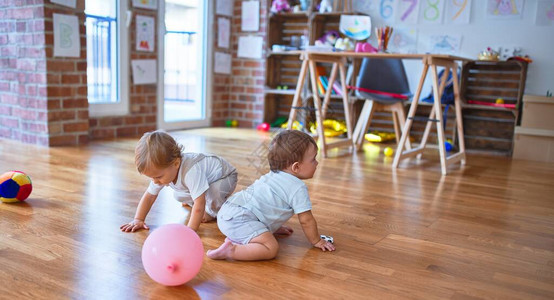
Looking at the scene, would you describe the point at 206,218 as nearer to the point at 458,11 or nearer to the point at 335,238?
the point at 335,238

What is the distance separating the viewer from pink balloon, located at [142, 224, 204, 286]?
1177mm

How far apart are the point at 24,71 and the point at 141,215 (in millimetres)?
2137

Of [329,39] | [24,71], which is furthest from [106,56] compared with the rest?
[329,39]

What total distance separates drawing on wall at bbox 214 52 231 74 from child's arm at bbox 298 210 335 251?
3.53 metres

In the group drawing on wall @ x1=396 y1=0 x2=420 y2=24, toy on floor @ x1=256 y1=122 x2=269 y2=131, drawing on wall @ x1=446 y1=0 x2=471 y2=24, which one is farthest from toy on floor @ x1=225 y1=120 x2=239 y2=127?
drawing on wall @ x1=446 y1=0 x2=471 y2=24

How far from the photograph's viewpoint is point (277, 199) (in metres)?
1.49

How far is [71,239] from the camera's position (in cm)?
153

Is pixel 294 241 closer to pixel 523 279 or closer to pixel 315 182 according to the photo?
pixel 523 279

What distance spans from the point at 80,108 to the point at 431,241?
8.67 feet

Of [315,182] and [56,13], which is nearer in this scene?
[315,182]

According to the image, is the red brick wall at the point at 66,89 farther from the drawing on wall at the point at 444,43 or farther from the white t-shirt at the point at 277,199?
the drawing on wall at the point at 444,43

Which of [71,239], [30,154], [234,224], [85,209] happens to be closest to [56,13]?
[30,154]

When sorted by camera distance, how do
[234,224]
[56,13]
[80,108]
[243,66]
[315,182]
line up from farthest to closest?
1. [243,66]
2. [80,108]
3. [56,13]
4. [315,182]
5. [234,224]

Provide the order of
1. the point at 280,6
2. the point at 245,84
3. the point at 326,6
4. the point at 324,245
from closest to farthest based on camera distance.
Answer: the point at 324,245 → the point at 326,6 → the point at 280,6 → the point at 245,84
